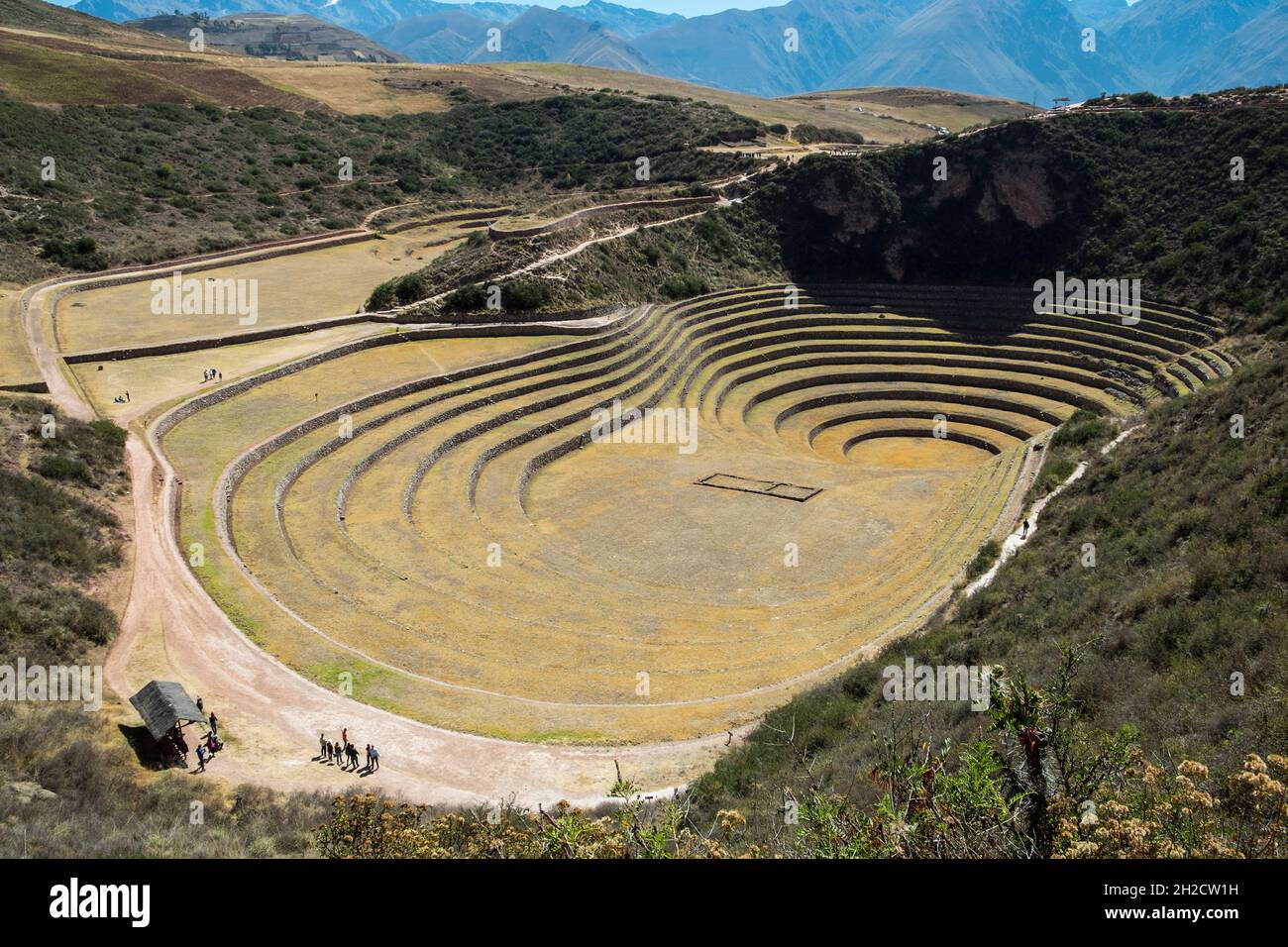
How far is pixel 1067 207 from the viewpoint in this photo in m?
55.2

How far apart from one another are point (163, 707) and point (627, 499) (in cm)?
1782

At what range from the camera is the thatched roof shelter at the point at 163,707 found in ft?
43.7

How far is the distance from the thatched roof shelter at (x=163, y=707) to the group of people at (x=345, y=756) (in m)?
1.87

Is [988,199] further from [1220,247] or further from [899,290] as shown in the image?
[1220,247]

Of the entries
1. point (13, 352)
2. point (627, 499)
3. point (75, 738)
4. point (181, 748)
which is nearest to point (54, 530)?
point (181, 748)

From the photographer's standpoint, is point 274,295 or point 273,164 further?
point 273,164

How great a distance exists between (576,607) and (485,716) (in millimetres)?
5633

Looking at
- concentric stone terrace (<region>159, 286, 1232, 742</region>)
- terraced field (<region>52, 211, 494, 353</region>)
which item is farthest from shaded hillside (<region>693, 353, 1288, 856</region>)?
terraced field (<region>52, 211, 494, 353</region>)

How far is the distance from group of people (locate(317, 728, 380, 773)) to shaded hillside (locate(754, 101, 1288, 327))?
143ft

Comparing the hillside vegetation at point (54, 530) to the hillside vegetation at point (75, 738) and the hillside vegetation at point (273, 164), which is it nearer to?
the hillside vegetation at point (75, 738)

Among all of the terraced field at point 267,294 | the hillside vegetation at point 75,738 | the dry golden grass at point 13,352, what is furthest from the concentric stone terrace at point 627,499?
the terraced field at point 267,294

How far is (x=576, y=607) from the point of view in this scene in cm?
2180

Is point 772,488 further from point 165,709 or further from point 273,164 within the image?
point 273,164

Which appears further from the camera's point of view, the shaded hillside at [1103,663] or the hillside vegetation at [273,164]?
the hillside vegetation at [273,164]
